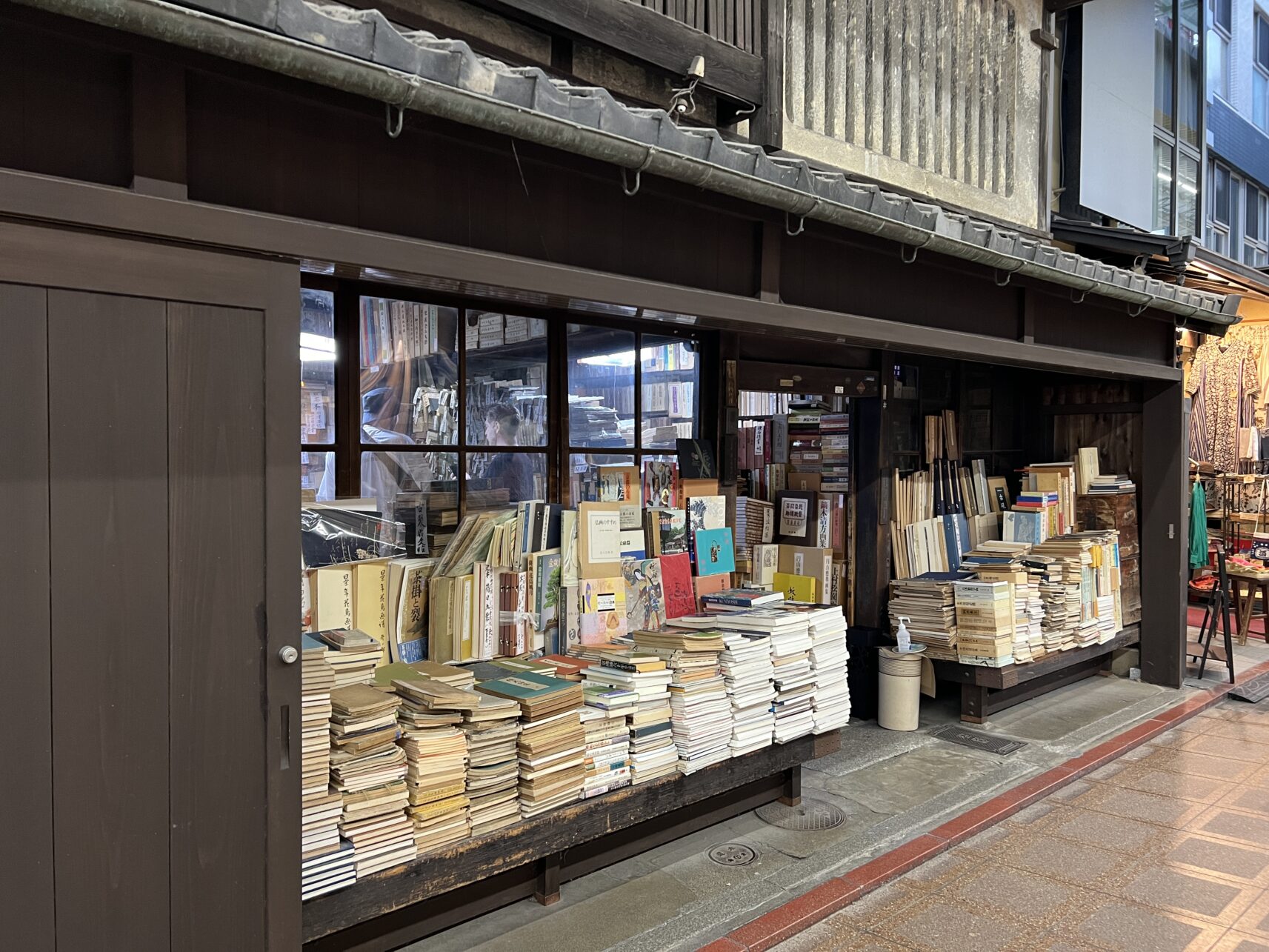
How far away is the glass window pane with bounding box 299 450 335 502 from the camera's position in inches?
168

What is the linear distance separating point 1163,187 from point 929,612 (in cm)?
678

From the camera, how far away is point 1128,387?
8.99 m

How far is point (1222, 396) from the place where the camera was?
1248cm

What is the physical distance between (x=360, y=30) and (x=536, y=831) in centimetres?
331

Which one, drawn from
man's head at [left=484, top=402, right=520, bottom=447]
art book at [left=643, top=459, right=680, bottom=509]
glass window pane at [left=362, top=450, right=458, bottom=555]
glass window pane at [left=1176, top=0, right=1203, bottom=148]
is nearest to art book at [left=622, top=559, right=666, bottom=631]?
art book at [left=643, top=459, right=680, bottom=509]

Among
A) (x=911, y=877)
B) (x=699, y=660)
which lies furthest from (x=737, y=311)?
(x=911, y=877)

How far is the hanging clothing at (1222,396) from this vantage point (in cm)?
1234

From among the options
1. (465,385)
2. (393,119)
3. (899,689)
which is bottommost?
(899,689)

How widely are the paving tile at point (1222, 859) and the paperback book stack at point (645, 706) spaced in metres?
3.04

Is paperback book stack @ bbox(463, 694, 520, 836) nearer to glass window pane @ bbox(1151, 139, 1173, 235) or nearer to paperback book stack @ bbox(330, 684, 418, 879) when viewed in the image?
paperback book stack @ bbox(330, 684, 418, 879)

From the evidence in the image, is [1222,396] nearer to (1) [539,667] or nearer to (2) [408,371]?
(1) [539,667]

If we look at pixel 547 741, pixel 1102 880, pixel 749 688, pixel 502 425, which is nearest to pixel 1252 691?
pixel 1102 880

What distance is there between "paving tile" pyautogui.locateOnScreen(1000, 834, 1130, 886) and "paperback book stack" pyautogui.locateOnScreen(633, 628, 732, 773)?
1.85m

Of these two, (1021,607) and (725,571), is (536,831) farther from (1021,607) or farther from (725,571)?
(1021,607)
